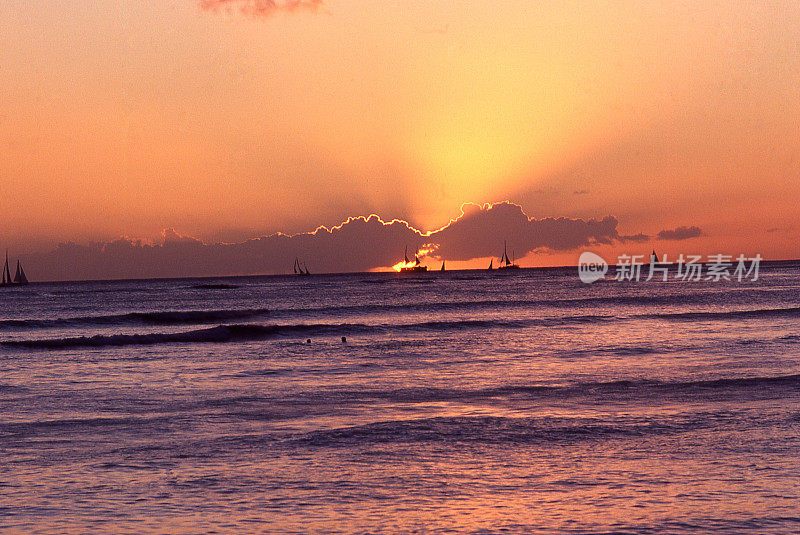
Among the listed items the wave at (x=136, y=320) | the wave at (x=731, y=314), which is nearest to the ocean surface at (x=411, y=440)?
the wave at (x=731, y=314)

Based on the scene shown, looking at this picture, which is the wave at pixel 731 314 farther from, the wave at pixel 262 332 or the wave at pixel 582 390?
the wave at pixel 582 390

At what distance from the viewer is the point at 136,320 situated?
5941 cm

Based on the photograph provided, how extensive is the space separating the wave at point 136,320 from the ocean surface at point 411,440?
25.1m

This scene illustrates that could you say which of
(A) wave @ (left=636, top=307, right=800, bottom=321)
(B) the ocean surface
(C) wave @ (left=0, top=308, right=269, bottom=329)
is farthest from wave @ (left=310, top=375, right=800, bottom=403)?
(C) wave @ (left=0, top=308, right=269, bottom=329)

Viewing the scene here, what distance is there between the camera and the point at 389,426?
49.5 feet

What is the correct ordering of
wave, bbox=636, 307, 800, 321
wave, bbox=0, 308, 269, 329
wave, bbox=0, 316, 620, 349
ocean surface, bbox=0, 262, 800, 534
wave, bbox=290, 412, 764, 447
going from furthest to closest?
wave, bbox=0, 308, 269, 329, wave, bbox=636, 307, 800, 321, wave, bbox=0, 316, 620, 349, wave, bbox=290, 412, 764, 447, ocean surface, bbox=0, 262, 800, 534

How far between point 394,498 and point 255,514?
186 centimetres

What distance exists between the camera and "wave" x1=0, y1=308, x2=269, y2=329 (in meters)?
55.6

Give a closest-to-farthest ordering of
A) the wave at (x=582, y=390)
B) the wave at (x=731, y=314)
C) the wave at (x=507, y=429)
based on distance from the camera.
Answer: the wave at (x=507, y=429), the wave at (x=582, y=390), the wave at (x=731, y=314)

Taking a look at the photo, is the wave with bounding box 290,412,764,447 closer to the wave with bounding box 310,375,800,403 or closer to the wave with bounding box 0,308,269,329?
the wave with bounding box 310,375,800,403

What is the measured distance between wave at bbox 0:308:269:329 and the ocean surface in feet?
82.4

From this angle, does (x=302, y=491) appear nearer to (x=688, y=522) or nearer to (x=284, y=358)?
(x=688, y=522)

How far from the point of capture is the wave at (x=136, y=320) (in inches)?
2190

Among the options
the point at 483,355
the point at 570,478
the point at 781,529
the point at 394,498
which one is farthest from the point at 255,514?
the point at 483,355
